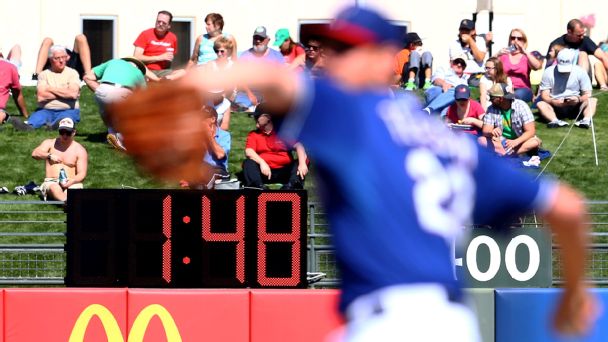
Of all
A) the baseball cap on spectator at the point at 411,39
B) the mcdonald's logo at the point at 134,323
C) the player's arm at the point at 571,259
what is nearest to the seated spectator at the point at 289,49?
the baseball cap on spectator at the point at 411,39

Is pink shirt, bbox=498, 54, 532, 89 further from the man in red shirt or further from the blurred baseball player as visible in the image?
the blurred baseball player

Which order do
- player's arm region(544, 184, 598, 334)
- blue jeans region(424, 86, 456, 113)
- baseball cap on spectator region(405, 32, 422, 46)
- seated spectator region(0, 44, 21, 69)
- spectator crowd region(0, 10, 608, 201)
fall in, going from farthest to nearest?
seated spectator region(0, 44, 21, 69) → baseball cap on spectator region(405, 32, 422, 46) → blue jeans region(424, 86, 456, 113) → spectator crowd region(0, 10, 608, 201) → player's arm region(544, 184, 598, 334)

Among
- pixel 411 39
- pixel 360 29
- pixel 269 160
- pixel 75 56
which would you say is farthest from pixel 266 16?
pixel 360 29

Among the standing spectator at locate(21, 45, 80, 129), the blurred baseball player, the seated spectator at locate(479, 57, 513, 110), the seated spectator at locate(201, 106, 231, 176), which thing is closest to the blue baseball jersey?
the blurred baseball player

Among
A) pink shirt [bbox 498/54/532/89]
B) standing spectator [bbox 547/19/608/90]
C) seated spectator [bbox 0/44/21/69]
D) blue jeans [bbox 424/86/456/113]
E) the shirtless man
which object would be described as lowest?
the shirtless man

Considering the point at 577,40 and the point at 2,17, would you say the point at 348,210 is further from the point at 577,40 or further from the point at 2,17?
the point at 2,17

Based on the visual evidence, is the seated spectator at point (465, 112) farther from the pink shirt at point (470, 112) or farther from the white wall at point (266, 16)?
the white wall at point (266, 16)

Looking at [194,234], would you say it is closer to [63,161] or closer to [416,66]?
[63,161]

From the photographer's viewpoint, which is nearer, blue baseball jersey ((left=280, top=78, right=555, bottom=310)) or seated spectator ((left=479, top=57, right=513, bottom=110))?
blue baseball jersey ((left=280, top=78, right=555, bottom=310))

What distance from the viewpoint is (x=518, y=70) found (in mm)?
18453

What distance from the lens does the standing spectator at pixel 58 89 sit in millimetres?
16938

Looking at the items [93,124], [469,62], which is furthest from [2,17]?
[469,62]

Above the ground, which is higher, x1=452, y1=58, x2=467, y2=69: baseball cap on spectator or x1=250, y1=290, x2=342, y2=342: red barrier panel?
→ x1=452, y1=58, x2=467, y2=69: baseball cap on spectator

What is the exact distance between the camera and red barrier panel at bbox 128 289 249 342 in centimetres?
1191
